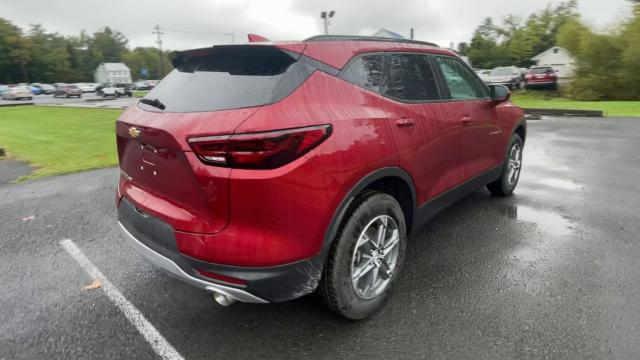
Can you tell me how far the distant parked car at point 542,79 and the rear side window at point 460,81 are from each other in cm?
2508

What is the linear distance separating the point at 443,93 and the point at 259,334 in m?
2.29

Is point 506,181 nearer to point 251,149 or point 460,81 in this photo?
point 460,81

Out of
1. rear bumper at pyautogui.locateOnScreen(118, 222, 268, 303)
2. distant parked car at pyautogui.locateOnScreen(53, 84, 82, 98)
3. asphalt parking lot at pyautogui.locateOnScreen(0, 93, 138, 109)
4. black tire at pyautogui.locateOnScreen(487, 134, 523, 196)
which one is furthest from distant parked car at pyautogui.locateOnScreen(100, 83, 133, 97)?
rear bumper at pyautogui.locateOnScreen(118, 222, 268, 303)

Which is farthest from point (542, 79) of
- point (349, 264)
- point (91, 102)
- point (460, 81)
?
point (91, 102)

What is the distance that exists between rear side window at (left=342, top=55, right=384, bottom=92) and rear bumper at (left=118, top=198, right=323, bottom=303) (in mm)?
1109

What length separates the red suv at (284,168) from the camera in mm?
2049

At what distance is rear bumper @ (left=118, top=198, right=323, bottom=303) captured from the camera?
211cm

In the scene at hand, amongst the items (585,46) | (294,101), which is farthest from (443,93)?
(585,46)

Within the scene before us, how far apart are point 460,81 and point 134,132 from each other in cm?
275

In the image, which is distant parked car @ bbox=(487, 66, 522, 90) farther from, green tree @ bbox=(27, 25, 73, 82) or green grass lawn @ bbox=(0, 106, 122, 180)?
green tree @ bbox=(27, 25, 73, 82)

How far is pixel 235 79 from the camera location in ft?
7.64

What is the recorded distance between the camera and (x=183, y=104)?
238 centimetres

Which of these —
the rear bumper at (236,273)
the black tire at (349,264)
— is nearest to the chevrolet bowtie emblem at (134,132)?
the rear bumper at (236,273)

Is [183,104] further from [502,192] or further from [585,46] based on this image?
[585,46]
